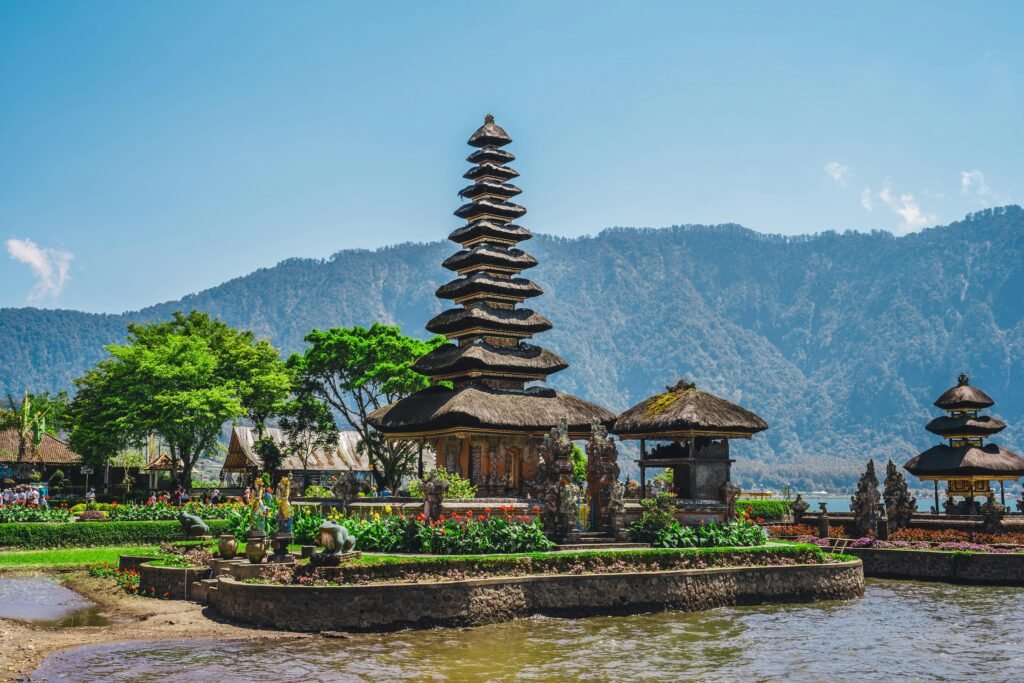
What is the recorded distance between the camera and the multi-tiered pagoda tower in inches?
1724

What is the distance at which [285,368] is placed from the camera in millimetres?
57906

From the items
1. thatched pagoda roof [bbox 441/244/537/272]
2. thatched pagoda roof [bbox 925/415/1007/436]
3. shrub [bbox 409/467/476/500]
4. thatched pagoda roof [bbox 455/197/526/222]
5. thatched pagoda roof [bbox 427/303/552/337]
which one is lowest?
shrub [bbox 409/467/476/500]

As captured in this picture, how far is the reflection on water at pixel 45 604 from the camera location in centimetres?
2283

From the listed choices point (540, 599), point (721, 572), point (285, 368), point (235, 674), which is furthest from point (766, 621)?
point (285, 368)

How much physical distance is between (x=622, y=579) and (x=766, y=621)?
3599mm

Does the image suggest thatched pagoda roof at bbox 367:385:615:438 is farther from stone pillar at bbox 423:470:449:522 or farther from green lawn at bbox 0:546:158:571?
green lawn at bbox 0:546:158:571

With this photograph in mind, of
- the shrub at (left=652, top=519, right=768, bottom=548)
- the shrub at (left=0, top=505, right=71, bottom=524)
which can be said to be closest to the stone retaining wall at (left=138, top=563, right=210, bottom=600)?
the shrub at (left=0, top=505, right=71, bottom=524)

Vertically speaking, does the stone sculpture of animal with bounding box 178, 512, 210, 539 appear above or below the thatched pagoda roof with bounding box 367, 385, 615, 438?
below

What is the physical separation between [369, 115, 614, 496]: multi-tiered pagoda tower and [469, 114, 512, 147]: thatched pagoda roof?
2.2 inches

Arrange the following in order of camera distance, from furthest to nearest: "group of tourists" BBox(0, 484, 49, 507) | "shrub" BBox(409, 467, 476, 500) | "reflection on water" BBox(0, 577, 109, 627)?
"group of tourists" BBox(0, 484, 49, 507)
"shrub" BBox(409, 467, 476, 500)
"reflection on water" BBox(0, 577, 109, 627)

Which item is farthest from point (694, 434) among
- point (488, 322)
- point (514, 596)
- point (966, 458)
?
point (966, 458)

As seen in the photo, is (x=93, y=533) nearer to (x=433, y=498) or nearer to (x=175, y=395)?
(x=433, y=498)

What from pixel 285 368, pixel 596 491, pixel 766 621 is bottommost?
pixel 766 621

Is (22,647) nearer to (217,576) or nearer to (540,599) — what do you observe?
(217,576)
